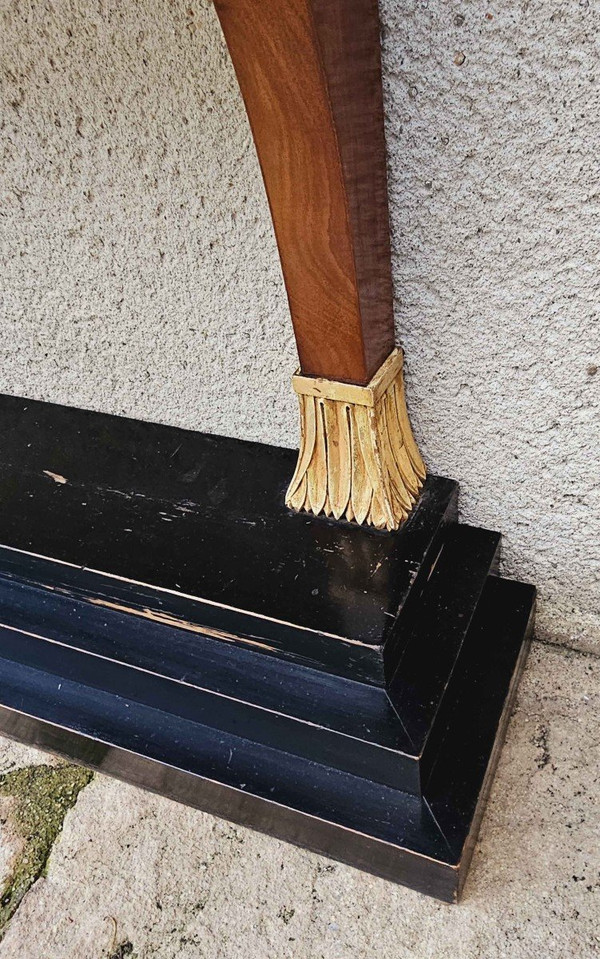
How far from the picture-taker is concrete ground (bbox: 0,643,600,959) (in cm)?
107

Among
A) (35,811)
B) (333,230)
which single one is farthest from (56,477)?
(333,230)

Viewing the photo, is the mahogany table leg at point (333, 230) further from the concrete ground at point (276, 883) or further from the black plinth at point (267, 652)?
the concrete ground at point (276, 883)

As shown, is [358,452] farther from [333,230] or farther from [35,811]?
[35,811]

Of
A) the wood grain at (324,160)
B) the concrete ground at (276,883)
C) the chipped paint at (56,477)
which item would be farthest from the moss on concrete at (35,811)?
the wood grain at (324,160)

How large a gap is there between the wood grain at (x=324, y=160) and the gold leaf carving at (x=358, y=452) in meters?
0.03

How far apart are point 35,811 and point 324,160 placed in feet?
3.85

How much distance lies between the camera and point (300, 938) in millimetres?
1081

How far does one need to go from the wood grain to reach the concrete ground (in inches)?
29.9

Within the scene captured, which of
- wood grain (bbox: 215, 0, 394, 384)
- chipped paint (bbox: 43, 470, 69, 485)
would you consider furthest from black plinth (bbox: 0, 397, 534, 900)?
wood grain (bbox: 215, 0, 394, 384)

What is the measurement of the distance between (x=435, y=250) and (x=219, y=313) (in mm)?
435

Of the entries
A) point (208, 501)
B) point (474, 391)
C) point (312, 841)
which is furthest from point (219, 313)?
point (312, 841)

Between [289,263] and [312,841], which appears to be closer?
[289,263]

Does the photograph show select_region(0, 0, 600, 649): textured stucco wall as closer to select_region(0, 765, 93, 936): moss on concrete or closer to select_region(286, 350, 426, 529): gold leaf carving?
select_region(286, 350, 426, 529): gold leaf carving

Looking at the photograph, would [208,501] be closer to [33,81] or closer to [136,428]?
[136,428]
